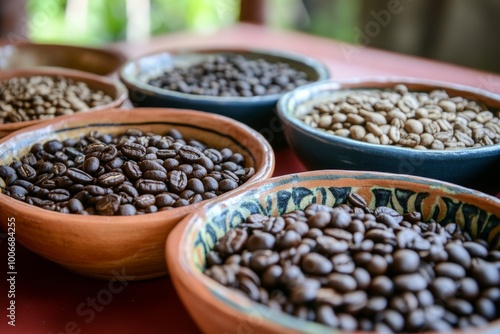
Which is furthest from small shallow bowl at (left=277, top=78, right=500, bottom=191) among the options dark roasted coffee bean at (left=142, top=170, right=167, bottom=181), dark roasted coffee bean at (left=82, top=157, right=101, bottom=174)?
dark roasted coffee bean at (left=82, top=157, right=101, bottom=174)

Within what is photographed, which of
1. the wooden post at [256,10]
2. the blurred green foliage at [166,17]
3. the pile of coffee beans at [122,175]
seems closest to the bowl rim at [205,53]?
the pile of coffee beans at [122,175]

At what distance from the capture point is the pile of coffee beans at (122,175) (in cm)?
98

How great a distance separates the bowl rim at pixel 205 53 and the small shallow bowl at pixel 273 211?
1.64ft

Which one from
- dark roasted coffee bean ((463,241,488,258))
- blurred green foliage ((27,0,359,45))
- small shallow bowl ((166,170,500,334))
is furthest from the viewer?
blurred green foliage ((27,0,359,45))

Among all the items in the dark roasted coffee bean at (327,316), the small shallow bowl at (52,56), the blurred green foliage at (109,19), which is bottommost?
the blurred green foliage at (109,19)

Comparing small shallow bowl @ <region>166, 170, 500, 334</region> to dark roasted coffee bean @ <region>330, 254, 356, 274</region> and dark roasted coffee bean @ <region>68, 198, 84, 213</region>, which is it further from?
dark roasted coffee bean @ <region>68, 198, 84, 213</region>

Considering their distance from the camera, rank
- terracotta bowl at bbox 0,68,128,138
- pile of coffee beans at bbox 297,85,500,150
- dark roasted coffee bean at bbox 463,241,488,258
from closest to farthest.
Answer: dark roasted coffee bean at bbox 463,241,488,258 < pile of coffee beans at bbox 297,85,500,150 < terracotta bowl at bbox 0,68,128,138

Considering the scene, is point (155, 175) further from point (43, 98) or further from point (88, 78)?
point (88, 78)

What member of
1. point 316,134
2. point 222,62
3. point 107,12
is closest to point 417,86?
point 316,134

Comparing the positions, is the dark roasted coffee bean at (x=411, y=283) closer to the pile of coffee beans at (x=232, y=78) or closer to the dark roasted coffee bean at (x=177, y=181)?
the dark roasted coffee bean at (x=177, y=181)

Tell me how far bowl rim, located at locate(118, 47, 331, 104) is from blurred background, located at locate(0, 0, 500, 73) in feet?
2.66

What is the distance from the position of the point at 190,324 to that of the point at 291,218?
10.0 inches

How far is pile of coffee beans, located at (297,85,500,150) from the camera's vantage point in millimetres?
1190

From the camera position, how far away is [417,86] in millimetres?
1502
